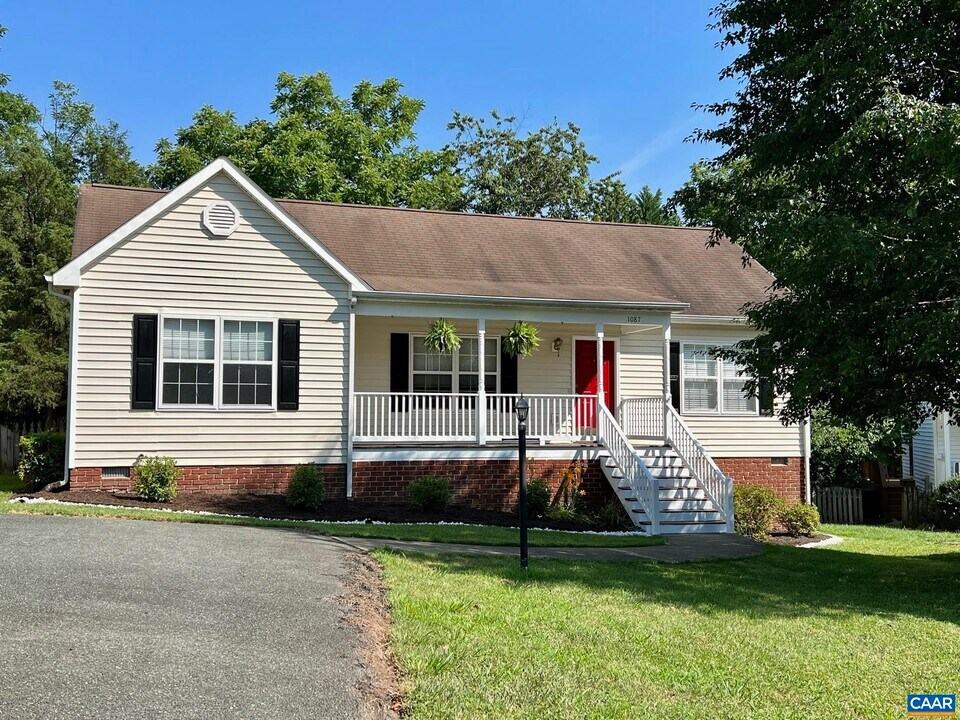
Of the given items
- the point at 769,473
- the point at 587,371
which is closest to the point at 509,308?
the point at 587,371

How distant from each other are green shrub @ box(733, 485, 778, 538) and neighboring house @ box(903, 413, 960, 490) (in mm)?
7828

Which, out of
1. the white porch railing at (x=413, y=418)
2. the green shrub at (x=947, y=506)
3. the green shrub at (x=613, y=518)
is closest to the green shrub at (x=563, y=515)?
the green shrub at (x=613, y=518)

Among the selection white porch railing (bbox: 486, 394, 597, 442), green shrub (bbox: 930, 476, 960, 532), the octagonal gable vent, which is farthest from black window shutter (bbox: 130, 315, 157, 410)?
green shrub (bbox: 930, 476, 960, 532)

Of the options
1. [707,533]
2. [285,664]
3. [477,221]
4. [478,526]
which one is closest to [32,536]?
[285,664]

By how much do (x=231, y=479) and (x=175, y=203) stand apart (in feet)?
15.8

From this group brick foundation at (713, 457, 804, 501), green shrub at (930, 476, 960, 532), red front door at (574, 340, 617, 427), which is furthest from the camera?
green shrub at (930, 476, 960, 532)

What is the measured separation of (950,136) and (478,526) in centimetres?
862

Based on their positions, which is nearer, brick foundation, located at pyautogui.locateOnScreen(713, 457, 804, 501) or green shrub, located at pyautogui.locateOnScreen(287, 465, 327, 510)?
green shrub, located at pyautogui.locateOnScreen(287, 465, 327, 510)

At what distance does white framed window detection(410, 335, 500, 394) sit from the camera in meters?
18.2

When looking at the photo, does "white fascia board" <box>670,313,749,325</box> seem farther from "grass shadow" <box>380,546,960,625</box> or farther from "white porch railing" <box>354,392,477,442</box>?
"grass shadow" <box>380,546,960,625</box>

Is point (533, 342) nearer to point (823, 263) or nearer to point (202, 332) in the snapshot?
point (202, 332)

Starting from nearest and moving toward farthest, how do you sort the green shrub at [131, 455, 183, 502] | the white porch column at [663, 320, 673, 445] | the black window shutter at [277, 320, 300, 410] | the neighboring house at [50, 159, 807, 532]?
the green shrub at [131, 455, 183, 502]
the neighboring house at [50, 159, 807, 532]
the black window shutter at [277, 320, 300, 410]
the white porch column at [663, 320, 673, 445]

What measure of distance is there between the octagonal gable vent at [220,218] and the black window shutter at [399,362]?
12.8 feet

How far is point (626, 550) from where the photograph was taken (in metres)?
13.1
